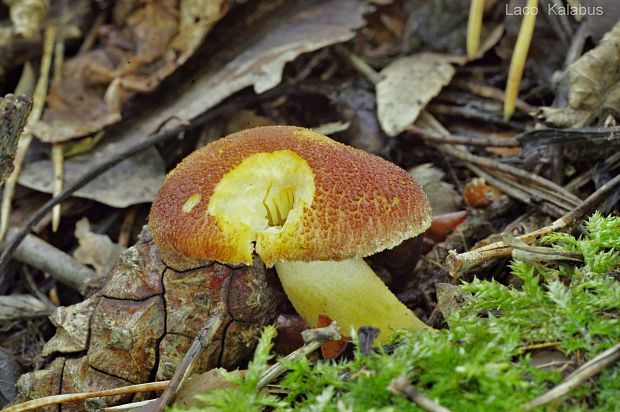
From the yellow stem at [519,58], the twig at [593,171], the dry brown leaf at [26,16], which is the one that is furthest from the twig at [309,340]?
the dry brown leaf at [26,16]

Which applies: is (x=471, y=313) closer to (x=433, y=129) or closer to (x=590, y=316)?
(x=590, y=316)

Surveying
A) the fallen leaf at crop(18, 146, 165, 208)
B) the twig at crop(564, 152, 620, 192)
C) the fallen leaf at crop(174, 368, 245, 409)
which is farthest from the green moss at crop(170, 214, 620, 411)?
the fallen leaf at crop(18, 146, 165, 208)

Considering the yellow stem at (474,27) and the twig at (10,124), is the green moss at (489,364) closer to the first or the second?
the twig at (10,124)

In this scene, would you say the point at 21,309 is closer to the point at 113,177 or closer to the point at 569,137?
the point at 113,177

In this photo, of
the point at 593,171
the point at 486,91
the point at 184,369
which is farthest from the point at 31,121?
the point at 593,171

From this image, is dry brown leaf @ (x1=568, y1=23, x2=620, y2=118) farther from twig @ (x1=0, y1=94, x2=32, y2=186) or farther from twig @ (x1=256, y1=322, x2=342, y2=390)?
twig @ (x1=0, y1=94, x2=32, y2=186)

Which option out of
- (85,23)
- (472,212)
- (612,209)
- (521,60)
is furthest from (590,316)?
(85,23)
